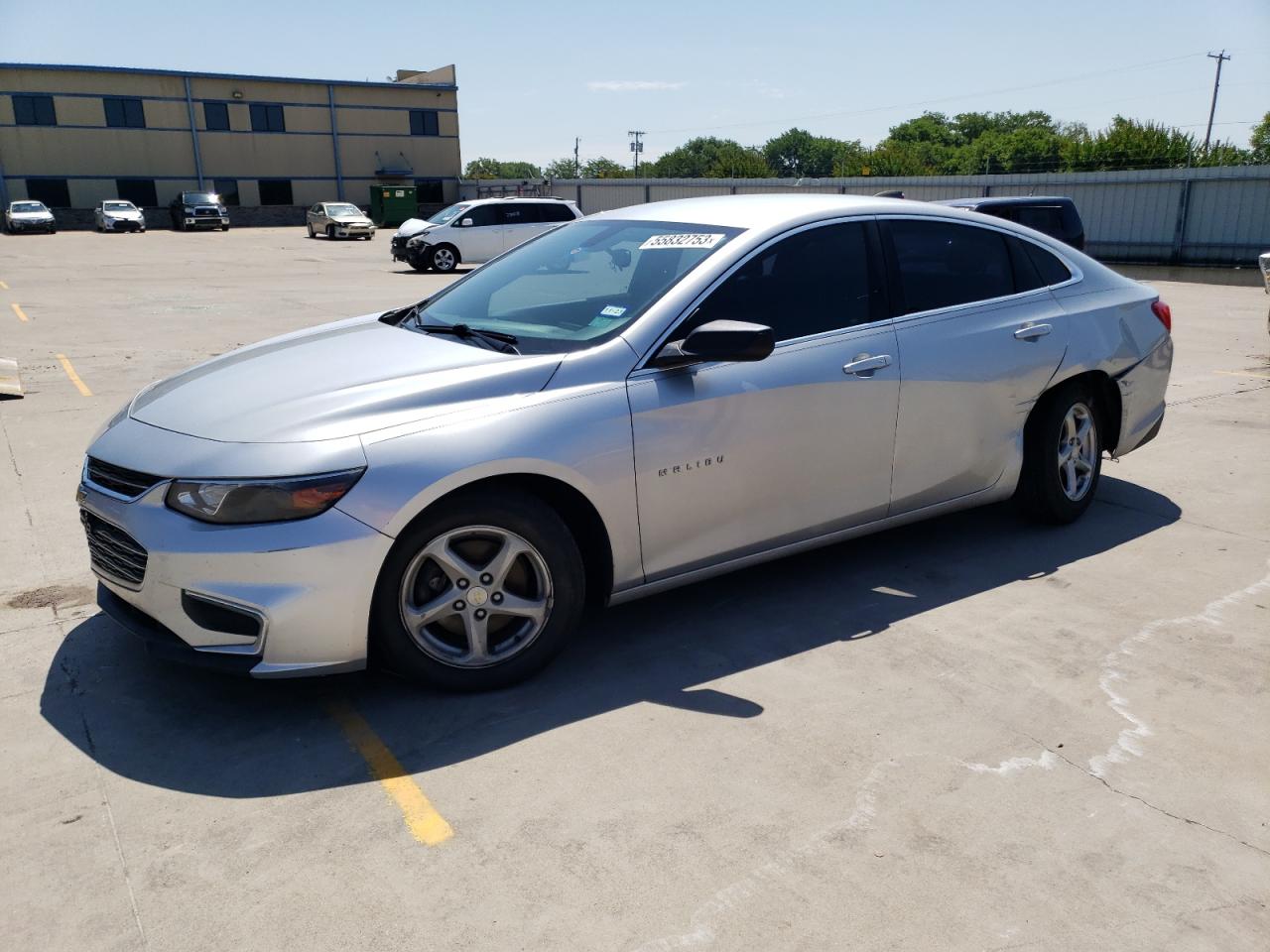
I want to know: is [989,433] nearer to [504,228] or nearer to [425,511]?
[425,511]

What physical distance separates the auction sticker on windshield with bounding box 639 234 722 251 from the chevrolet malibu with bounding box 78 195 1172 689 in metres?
0.01

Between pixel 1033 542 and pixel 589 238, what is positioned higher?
pixel 589 238

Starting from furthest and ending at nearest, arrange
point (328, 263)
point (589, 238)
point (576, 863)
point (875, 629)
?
point (328, 263) < point (589, 238) < point (875, 629) < point (576, 863)

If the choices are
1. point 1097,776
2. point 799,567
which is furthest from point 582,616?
point 1097,776

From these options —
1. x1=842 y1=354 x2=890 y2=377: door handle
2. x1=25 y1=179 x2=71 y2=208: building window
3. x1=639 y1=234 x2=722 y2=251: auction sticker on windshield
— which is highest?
x1=25 y1=179 x2=71 y2=208: building window

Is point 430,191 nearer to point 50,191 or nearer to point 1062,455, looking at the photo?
point 50,191

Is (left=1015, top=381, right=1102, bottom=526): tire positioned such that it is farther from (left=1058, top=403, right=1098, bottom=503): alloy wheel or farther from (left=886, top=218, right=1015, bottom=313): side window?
(left=886, top=218, right=1015, bottom=313): side window

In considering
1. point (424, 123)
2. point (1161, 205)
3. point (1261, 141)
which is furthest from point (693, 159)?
point (1161, 205)

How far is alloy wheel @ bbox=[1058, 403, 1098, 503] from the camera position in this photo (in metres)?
5.29

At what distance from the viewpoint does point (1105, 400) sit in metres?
5.48

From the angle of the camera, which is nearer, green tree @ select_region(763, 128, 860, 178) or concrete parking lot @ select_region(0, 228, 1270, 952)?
concrete parking lot @ select_region(0, 228, 1270, 952)

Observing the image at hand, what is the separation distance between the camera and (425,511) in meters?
3.38

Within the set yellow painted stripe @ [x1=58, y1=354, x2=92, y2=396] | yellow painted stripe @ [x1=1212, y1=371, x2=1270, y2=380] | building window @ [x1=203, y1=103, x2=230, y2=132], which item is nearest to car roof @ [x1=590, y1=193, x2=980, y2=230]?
yellow painted stripe @ [x1=58, y1=354, x2=92, y2=396]

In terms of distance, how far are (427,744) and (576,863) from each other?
81cm
